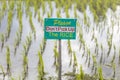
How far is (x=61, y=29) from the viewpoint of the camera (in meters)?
5.29

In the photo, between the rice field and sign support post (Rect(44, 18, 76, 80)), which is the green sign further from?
the rice field

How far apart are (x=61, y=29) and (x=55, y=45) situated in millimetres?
2187

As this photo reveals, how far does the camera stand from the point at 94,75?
6461mm

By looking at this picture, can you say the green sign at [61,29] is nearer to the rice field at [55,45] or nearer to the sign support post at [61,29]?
the sign support post at [61,29]

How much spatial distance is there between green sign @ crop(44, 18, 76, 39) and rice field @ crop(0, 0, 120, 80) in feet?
2.72

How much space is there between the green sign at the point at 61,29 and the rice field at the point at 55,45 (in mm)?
830

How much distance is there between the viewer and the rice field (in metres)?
6.42

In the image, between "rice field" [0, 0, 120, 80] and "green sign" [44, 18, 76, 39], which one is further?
"rice field" [0, 0, 120, 80]

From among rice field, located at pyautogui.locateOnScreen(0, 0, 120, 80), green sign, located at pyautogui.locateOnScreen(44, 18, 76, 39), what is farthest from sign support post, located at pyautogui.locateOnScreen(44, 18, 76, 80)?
rice field, located at pyautogui.locateOnScreen(0, 0, 120, 80)

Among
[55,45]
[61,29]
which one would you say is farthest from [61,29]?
[55,45]

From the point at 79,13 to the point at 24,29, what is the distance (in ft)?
8.33

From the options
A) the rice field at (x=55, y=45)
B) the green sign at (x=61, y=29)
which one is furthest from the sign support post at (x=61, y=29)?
the rice field at (x=55, y=45)

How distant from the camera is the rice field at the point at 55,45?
6418 mm

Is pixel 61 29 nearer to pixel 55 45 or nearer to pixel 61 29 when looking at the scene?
pixel 61 29
